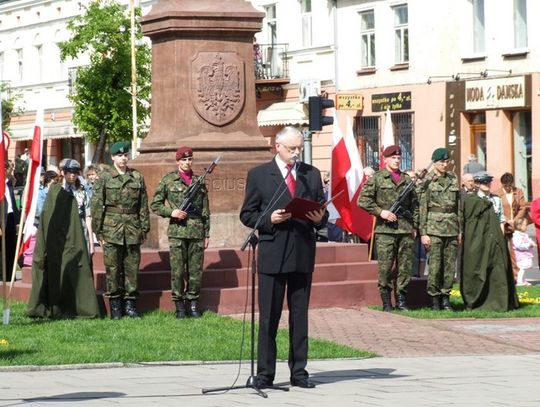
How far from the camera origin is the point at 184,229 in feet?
62.8

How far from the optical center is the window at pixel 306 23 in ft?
168

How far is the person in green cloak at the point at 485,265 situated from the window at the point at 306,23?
1215 inches

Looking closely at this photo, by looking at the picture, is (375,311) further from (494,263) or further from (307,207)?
(307,207)

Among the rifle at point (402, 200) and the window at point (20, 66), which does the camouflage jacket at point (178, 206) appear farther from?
the window at point (20, 66)

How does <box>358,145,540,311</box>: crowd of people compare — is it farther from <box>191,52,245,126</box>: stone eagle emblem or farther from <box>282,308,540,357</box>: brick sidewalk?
<box>191,52,245,126</box>: stone eagle emblem

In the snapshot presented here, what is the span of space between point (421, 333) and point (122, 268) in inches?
134

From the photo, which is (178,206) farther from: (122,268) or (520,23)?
(520,23)

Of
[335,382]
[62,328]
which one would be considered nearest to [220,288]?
[62,328]

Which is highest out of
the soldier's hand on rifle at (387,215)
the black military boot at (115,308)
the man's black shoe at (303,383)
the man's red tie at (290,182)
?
the man's red tie at (290,182)

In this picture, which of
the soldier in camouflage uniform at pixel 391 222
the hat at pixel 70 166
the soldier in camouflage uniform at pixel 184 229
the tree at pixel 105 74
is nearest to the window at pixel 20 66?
the tree at pixel 105 74

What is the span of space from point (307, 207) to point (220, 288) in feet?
23.0

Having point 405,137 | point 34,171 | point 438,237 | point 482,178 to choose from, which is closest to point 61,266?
point 34,171

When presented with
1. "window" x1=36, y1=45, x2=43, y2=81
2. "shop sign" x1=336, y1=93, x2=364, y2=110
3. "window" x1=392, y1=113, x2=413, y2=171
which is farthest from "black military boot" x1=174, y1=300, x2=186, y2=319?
"window" x1=36, y1=45, x2=43, y2=81

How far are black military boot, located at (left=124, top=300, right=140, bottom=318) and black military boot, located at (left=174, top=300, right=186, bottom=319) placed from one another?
1.38ft
